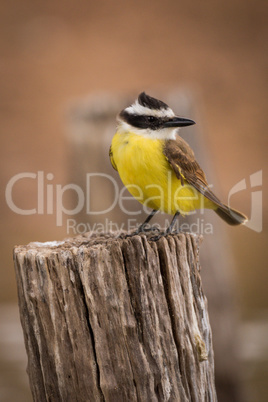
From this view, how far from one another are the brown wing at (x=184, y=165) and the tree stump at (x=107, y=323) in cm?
118

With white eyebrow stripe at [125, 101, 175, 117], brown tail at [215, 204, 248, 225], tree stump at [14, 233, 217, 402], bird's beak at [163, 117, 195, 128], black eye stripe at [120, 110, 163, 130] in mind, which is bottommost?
tree stump at [14, 233, 217, 402]

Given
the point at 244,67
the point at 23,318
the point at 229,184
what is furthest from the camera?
the point at 244,67

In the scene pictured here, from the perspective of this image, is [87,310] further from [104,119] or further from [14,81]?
[14,81]

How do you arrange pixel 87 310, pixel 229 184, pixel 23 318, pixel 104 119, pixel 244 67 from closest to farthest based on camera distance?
pixel 87 310 → pixel 23 318 → pixel 104 119 → pixel 229 184 → pixel 244 67

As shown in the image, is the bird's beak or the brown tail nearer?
→ the bird's beak

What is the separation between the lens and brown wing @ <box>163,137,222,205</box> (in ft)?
12.1

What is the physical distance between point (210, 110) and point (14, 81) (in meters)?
4.40

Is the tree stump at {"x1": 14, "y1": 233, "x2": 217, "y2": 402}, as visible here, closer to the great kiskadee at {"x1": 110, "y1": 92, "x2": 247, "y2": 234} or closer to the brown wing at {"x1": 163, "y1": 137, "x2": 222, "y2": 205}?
the great kiskadee at {"x1": 110, "y1": 92, "x2": 247, "y2": 234}

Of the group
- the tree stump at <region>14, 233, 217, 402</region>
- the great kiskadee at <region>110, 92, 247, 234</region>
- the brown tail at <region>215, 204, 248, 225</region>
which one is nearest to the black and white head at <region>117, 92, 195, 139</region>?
the great kiskadee at <region>110, 92, 247, 234</region>

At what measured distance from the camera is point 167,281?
2.58 m

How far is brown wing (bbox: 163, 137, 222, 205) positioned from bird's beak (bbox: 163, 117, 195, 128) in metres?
0.13

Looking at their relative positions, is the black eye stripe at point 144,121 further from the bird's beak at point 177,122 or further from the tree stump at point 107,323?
the tree stump at point 107,323

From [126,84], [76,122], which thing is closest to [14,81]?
[126,84]

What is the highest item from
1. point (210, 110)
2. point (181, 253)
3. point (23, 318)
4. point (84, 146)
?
point (210, 110)
